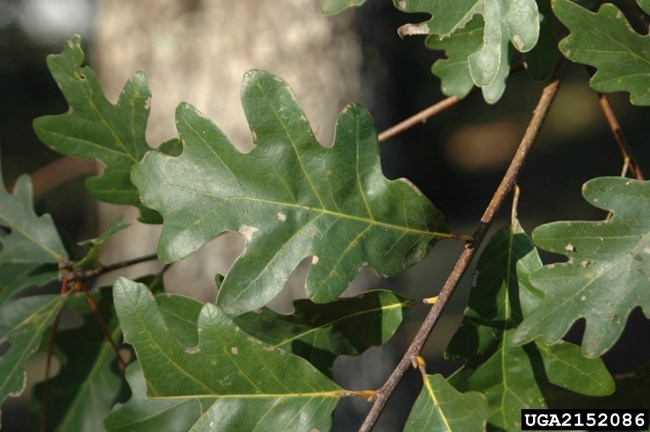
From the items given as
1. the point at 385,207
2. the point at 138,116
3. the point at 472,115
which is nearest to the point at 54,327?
the point at 138,116

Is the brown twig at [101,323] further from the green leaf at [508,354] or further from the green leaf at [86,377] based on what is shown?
the green leaf at [508,354]

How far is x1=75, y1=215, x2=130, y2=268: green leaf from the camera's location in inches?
46.7

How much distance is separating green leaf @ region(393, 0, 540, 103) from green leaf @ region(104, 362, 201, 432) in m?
0.52

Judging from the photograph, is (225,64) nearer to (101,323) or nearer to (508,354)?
(101,323)

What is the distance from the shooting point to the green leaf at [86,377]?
4.52ft

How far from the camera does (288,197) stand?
1038 mm

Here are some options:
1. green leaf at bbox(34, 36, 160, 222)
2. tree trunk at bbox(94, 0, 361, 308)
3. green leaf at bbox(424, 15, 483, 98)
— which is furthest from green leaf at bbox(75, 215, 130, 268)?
tree trunk at bbox(94, 0, 361, 308)

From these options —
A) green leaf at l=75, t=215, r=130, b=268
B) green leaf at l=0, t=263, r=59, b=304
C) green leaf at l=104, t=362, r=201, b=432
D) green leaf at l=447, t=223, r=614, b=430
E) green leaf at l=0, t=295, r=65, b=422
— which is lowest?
green leaf at l=447, t=223, r=614, b=430

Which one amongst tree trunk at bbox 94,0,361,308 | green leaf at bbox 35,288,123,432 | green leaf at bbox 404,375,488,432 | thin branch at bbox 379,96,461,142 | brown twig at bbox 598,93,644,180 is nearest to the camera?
green leaf at bbox 404,375,488,432

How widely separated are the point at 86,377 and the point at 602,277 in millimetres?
882

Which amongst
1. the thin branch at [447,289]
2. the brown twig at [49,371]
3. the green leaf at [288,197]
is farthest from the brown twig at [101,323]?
the thin branch at [447,289]

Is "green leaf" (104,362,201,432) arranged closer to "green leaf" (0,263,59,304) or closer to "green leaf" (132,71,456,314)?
"green leaf" (132,71,456,314)

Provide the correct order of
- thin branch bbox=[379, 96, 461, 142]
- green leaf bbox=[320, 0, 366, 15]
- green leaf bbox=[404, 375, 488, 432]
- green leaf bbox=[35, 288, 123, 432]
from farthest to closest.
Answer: green leaf bbox=[35, 288, 123, 432] < thin branch bbox=[379, 96, 461, 142] < green leaf bbox=[320, 0, 366, 15] < green leaf bbox=[404, 375, 488, 432]

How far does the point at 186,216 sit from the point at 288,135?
0.54 feet
